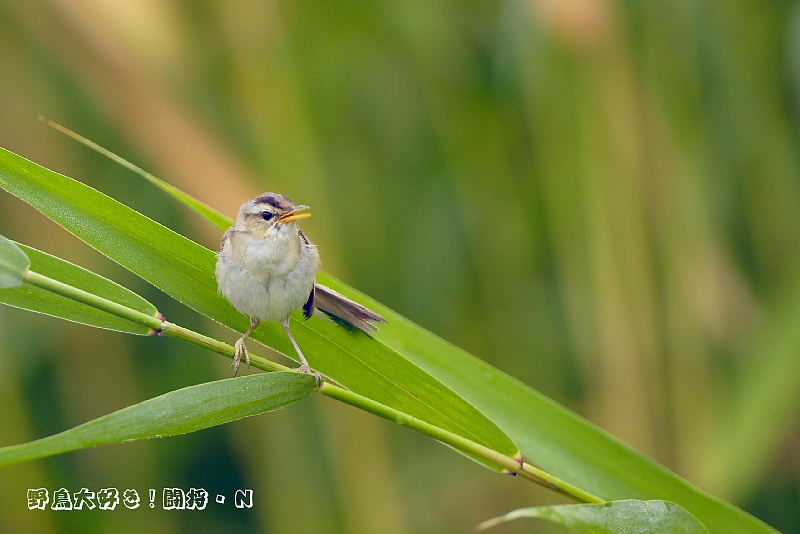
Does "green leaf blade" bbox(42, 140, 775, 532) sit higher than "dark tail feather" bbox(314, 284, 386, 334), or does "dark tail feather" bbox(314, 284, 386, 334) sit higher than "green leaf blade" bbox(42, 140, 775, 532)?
"dark tail feather" bbox(314, 284, 386, 334)

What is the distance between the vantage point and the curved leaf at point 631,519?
1396mm

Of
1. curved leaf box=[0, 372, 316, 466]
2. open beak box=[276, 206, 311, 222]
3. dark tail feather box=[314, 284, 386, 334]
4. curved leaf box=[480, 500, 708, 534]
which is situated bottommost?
curved leaf box=[480, 500, 708, 534]

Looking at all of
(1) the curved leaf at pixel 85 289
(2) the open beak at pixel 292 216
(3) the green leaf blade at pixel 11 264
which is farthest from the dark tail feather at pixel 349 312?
(3) the green leaf blade at pixel 11 264

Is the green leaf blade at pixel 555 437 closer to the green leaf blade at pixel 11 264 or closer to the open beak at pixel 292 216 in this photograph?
the open beak at pixel 292 216

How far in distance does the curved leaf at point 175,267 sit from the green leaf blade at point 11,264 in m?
0.24

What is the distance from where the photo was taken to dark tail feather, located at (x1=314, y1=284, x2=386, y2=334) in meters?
1.77

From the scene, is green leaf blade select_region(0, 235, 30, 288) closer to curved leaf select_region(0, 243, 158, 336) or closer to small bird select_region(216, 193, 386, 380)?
curved leaf select_region(0, 243, 158, 336)

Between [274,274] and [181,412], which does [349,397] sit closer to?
[181,412]

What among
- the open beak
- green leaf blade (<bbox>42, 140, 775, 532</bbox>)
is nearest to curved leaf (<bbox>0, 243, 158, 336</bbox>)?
green leaf blade (<bbox>42, 140, 775, 532</bbox>)

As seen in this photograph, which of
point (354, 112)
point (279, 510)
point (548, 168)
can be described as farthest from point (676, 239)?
point (279, 510)

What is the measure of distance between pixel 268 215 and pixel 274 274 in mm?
272

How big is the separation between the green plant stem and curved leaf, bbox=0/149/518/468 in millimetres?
45

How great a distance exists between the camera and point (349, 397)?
141 cm

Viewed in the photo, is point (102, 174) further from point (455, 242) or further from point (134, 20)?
point (455, 242)
